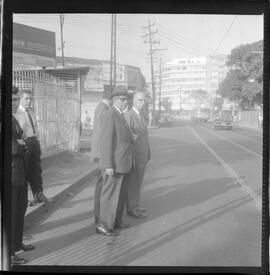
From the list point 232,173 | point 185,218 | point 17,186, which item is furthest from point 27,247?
point 232,173

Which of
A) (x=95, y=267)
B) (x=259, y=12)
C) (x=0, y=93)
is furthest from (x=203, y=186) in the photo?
(x=0, y=93)

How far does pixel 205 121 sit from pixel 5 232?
7.77ft

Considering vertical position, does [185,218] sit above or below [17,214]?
below

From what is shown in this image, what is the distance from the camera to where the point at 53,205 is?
597cm

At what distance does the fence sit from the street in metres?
0.96

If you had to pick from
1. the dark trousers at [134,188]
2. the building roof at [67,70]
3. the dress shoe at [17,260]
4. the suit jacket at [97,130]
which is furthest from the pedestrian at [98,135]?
the dress shoe at [17,260]

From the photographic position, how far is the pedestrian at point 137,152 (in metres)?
4.73

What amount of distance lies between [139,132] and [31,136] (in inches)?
47.5

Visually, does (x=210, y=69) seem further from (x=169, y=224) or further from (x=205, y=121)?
(x=169, y=224)

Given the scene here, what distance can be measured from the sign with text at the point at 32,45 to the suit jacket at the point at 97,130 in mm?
681

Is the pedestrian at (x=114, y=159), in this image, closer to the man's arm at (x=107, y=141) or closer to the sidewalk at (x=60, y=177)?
the man's arm at (x=107, y=141)

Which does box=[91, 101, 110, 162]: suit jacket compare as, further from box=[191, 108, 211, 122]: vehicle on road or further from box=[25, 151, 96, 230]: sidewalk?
box=[191, 108, 211, 122]: vehicle on road

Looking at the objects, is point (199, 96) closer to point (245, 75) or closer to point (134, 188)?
point (245, 75)

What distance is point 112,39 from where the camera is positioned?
4234mm
